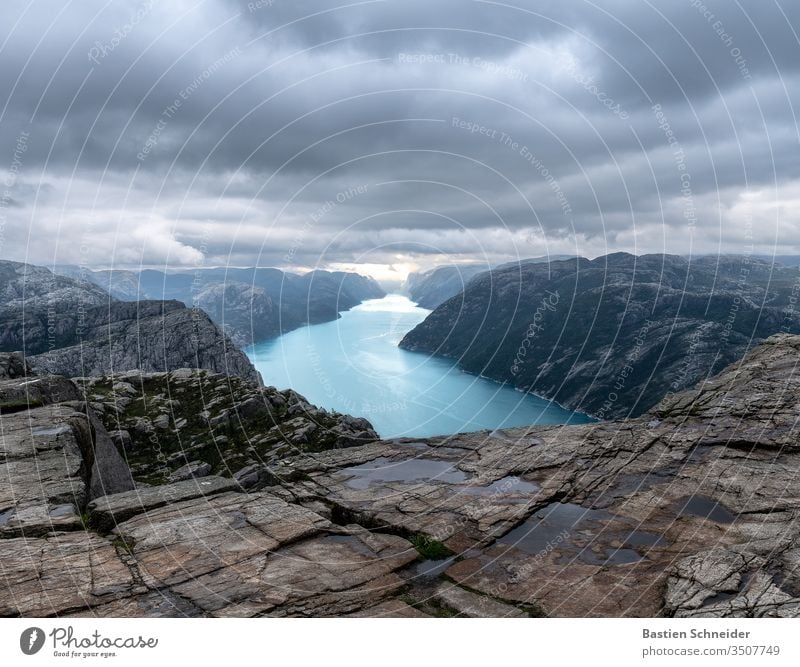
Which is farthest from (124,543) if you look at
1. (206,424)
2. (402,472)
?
(206,424)

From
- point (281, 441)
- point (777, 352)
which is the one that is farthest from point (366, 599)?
point (777, 352)

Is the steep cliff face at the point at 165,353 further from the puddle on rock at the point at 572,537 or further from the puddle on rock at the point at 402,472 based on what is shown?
the puddle on rock at the point at 572,537

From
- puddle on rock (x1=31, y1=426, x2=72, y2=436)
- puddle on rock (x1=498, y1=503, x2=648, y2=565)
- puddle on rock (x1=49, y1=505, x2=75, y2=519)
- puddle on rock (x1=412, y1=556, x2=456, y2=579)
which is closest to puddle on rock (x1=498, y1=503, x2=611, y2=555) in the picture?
puddle on rock (x1=498, y1=503, x2=648, y2=565)

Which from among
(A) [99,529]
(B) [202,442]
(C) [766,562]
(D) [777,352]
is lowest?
(B) [202,442]

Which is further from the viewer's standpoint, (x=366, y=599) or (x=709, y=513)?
(x=709, y=513)

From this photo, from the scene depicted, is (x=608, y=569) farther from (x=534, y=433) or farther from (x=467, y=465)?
(x=534, y=433)

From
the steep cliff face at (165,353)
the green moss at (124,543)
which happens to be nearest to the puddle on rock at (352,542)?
the green moss at (124,543)

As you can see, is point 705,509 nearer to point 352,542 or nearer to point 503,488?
point 503,488

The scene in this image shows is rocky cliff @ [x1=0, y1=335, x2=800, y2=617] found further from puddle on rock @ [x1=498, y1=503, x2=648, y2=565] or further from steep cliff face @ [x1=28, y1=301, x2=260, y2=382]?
steep cliff face @ [x1=28, y1=301, x2=260, y2=382]

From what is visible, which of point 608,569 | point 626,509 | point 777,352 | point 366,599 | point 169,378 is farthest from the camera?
point 169,378
